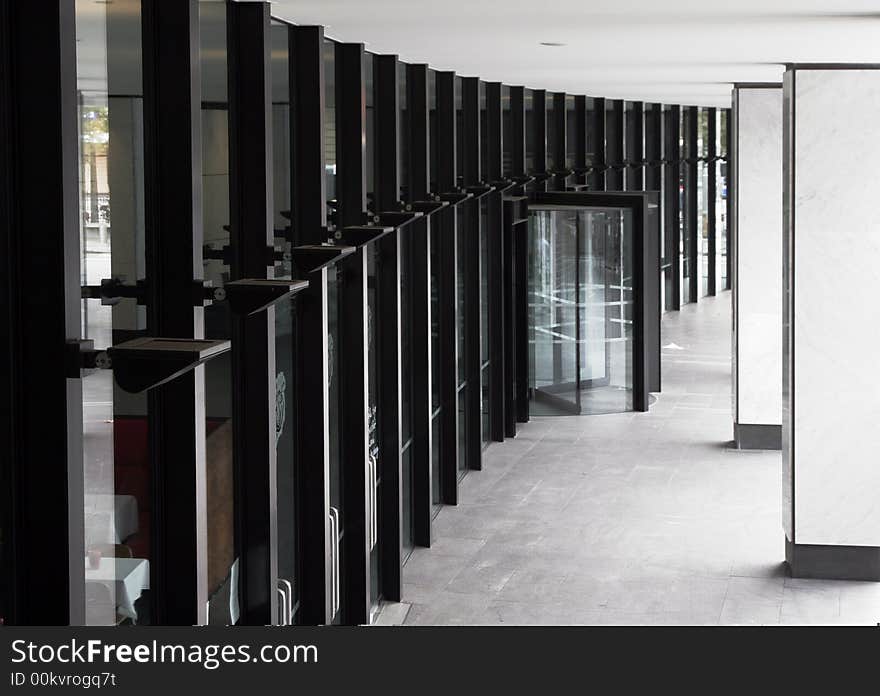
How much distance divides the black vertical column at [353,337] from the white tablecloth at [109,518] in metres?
4.28

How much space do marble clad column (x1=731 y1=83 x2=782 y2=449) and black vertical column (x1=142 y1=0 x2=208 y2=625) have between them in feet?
Answer: 36.5

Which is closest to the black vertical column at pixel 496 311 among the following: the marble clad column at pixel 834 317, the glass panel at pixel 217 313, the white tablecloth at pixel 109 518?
the marble clad column at pixel 834 317

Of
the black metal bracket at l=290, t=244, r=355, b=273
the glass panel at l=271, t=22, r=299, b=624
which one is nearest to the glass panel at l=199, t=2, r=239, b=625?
the black metal bracket at l=290, t=244, r=355, b=273

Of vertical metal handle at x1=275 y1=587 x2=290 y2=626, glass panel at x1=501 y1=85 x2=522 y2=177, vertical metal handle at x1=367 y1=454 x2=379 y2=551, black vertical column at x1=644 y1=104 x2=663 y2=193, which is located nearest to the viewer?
vertical metal handle at x1=275 y1=587 x2=290 y2=626

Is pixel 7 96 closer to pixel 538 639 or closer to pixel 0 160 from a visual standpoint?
pixel 0 160

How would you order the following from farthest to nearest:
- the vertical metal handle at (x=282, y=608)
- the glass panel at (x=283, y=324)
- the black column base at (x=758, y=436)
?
Answer: the black column base at (x=758, y=436)
the glass panel at (x=283, y=324)
the vertical metal handle at (x=282, y=608)

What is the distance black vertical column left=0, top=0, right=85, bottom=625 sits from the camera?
4.90 metres

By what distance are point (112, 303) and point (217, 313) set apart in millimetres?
1553

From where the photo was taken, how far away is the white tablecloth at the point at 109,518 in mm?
5797

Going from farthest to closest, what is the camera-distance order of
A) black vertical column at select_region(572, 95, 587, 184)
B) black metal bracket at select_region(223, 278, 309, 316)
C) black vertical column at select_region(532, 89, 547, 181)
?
black vertical column at select_region(572, 95, 587, 184) → black vertical column at select_region(532, 89, 547, 181) → black metal bracket at select_region(223, 278, 309, 316)

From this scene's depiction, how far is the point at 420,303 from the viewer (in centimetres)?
1325

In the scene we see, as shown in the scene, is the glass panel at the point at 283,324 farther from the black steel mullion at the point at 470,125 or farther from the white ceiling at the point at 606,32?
the black steel mullion at the point at 470,125

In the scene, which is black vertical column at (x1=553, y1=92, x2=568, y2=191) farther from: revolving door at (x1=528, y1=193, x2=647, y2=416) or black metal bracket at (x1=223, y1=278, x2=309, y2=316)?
black metal bracket at (x1=223, y1=278, x2=309, y2=316)

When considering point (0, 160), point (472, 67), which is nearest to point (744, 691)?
point (0, 160)
